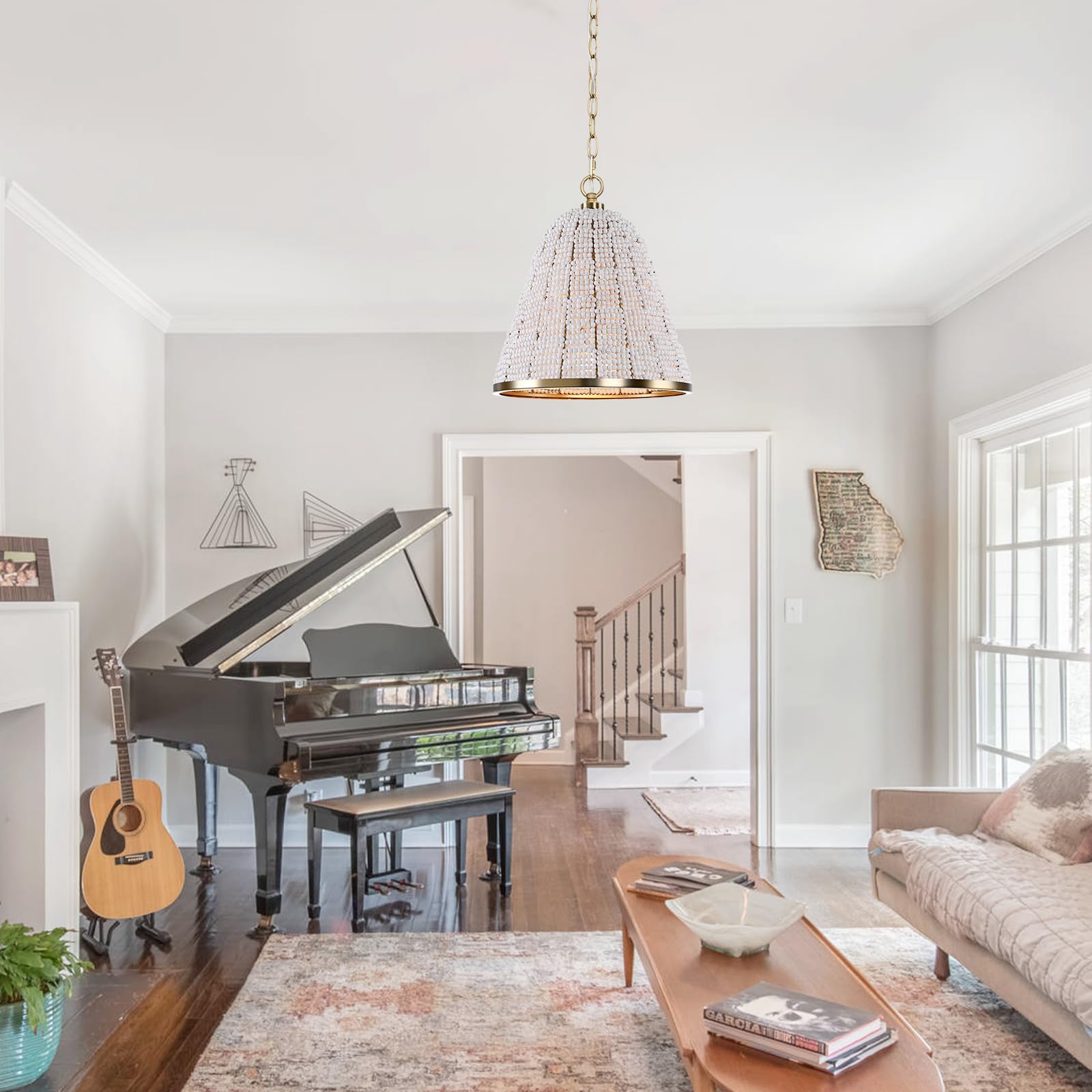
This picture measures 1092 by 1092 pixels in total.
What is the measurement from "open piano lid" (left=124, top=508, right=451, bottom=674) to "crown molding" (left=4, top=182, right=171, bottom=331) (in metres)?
1.38

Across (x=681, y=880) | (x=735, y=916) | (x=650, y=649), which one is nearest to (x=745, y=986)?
(x=735, y=916)

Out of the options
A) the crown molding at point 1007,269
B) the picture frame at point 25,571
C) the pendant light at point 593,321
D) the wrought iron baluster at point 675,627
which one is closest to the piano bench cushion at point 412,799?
the picture frame at point 25,571

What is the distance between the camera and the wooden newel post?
24.6ft

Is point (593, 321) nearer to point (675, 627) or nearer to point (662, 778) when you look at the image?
point (662, 778)

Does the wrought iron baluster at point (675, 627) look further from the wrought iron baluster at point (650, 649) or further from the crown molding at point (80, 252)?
the crown molding at point (80, 252)

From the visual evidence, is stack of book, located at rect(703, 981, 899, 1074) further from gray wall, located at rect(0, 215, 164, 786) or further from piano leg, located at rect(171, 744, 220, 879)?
piano leg, located at rect(171, 744, 220, 879)

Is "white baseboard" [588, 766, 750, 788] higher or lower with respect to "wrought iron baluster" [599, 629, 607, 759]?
lower

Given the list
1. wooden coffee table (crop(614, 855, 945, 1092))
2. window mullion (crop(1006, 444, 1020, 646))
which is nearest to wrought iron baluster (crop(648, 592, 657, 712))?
window mullion (crop(1006, 444, 1020, 646))

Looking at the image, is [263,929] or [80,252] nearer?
[263,929]

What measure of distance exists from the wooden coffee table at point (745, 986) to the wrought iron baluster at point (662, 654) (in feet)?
15.2

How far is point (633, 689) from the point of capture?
8.31m

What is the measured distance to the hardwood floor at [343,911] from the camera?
10.0ft

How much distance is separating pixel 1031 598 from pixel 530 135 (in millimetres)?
2809

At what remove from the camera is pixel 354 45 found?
2.79 m
